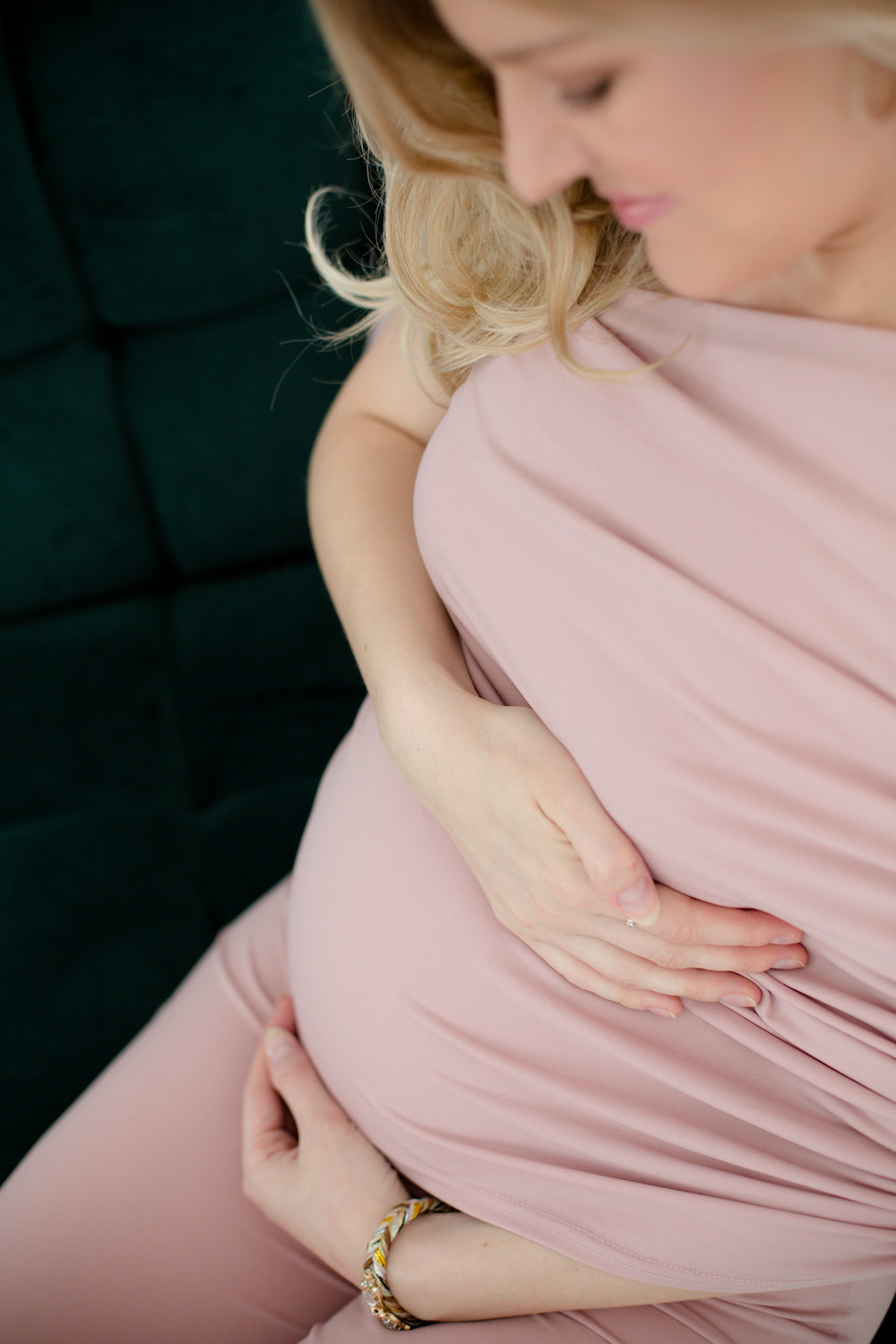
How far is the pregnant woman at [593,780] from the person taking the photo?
1.92ft

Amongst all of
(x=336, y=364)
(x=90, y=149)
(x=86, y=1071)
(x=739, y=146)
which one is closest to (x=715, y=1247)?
(x=739, y=146)

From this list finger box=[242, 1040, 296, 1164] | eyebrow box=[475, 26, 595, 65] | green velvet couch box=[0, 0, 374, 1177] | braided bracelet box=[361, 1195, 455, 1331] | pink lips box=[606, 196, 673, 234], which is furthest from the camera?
green velvet couch box=[0, 0, 374, 1177]

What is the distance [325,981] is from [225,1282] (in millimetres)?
296

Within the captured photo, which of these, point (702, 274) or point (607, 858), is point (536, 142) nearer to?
point (702, 274)

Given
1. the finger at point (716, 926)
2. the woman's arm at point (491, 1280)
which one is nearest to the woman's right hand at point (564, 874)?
the finger at point (716, 926)

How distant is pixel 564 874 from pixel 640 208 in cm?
45

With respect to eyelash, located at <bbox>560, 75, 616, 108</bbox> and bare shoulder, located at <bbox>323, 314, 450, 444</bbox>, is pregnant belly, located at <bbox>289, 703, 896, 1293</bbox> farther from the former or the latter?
eyelash, located at <bbox>560, 75, 616, 108</bbox>

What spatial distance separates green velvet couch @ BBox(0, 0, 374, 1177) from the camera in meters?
1.15

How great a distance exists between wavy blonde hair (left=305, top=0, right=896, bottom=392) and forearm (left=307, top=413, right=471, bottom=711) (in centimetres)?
11

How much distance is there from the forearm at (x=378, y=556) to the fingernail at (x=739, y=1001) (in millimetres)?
323

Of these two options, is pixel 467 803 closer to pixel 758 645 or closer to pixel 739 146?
pixel 758 645

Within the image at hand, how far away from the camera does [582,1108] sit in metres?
0.75

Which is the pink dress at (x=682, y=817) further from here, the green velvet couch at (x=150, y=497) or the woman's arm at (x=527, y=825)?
the green velvet couch at (x=150, y=497)

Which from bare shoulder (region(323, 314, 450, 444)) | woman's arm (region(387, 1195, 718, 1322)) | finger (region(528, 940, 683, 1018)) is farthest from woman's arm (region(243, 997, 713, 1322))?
bare shoulder (region(323, 314, 450, 444))
